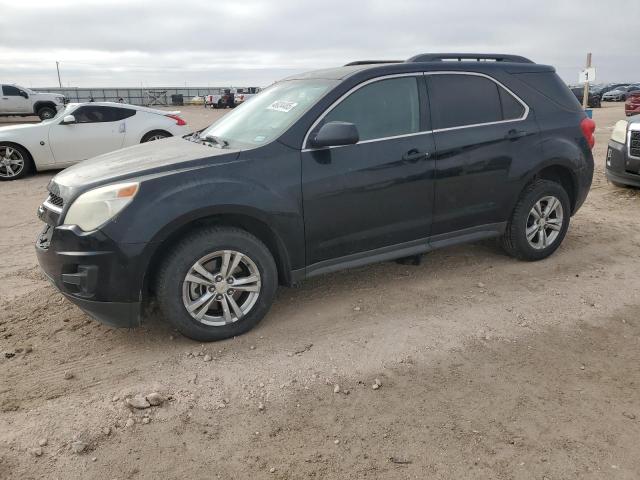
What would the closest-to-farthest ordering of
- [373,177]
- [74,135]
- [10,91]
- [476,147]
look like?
[373,177] → [476,147] → [74,135] → [10,91]

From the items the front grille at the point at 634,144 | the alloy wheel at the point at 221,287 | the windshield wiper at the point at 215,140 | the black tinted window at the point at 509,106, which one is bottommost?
the alloy wheel at the point at 221,287

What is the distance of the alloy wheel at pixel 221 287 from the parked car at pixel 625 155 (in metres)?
6.05

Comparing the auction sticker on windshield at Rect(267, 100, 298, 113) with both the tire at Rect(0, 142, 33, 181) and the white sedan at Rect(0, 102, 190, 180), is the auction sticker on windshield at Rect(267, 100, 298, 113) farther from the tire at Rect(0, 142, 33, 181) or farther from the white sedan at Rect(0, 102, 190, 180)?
Answer: the tire at Rect(0, 142, 33, 181)

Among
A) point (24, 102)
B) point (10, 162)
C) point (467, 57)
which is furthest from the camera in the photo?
point (24, 102)

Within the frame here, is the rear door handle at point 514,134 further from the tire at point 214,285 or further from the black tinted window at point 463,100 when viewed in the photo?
the tire at point 214,285

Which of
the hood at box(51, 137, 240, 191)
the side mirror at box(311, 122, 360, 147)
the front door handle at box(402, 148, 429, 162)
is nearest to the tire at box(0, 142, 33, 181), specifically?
the hood at box(51, 137, 240, 191)

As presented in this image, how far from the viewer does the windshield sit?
149 inches

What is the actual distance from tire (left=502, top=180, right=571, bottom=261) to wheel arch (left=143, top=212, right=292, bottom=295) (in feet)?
7.32

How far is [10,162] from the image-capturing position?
31.7 ft

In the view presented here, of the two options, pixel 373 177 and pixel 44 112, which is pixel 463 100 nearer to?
pixel 373 177

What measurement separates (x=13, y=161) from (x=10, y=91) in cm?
1881

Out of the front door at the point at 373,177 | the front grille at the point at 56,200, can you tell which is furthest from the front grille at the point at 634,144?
the front grille at the point at 56,200

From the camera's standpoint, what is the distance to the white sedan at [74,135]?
9672mm

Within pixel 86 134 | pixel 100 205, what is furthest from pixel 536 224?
pixel 86 134
